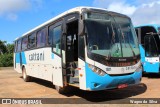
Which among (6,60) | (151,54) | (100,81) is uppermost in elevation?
(151,54)

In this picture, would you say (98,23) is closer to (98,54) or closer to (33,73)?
(98,54)

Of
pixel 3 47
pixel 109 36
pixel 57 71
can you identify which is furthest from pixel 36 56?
pixel 3 47

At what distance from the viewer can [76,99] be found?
34.8ft

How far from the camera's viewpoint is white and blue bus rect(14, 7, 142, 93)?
935cm

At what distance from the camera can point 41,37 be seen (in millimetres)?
14328

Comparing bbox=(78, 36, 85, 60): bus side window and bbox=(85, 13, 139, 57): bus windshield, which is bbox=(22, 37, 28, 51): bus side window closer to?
bbox=(85, 13, 139, 57): bus windshield

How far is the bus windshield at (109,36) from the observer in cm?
948

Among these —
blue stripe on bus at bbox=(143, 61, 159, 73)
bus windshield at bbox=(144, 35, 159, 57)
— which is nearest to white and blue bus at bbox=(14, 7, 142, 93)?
bus windshield at bbox=(144, 35, 159, 57)

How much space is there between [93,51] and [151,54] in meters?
8.17

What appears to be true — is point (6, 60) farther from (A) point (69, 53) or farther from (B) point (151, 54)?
(A) point (69, 53)

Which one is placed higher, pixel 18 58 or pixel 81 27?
pixel 81 27

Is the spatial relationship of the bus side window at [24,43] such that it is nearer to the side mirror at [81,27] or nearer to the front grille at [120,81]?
the side mirror at [81,27]

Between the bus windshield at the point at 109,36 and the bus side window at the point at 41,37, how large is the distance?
14.5 feet

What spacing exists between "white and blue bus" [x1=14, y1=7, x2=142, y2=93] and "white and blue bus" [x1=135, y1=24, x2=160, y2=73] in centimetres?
584
